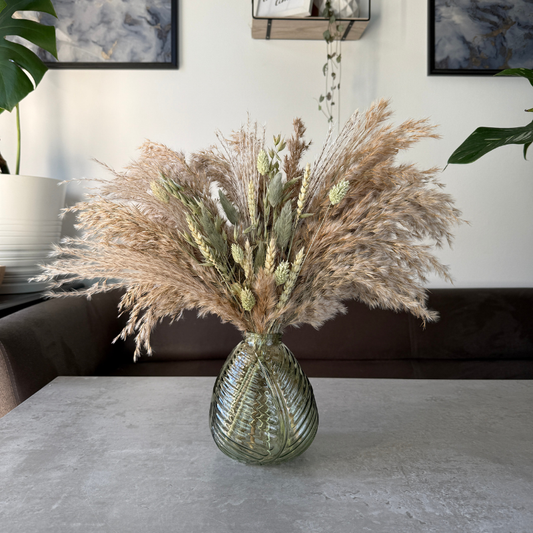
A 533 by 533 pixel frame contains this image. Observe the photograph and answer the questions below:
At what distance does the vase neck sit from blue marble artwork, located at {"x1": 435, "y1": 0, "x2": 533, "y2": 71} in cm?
185

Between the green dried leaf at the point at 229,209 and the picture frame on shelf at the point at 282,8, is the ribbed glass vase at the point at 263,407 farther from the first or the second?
the picture frame on shelf at the point at 282,8

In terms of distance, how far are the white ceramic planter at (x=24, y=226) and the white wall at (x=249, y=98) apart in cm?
34

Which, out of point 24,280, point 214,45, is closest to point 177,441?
point 24,280

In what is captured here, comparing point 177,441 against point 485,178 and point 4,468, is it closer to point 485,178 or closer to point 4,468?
point 4,468

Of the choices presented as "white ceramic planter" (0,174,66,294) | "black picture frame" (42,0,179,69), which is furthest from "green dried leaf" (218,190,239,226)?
"black picture frame" (42,0,179,69)

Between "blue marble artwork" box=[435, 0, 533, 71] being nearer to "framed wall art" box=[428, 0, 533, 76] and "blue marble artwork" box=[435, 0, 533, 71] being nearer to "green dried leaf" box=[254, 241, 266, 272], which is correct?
"framed wall art" box=[428, 0, 533, 76]

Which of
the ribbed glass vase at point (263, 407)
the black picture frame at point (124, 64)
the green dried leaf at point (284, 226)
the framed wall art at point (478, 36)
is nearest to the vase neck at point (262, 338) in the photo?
the ribbed glass vase at point (263, 407)

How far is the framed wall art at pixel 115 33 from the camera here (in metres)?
1.96

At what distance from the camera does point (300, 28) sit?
6.15 ft

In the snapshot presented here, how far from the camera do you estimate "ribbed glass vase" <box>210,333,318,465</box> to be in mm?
587

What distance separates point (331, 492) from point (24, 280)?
1.57 m

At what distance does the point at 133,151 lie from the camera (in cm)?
207

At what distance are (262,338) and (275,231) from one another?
146 mm

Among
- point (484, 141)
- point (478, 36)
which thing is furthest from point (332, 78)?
point (484, 141)
